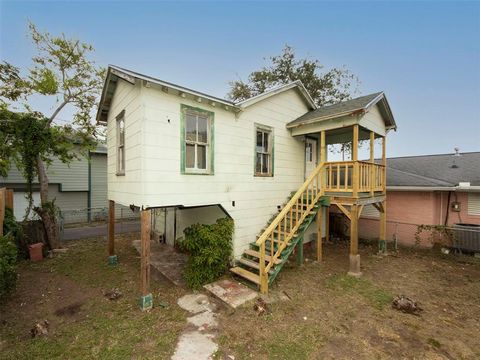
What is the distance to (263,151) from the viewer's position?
811cm

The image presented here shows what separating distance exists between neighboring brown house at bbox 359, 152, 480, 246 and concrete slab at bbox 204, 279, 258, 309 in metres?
8.06

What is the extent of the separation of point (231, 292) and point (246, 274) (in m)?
0.70

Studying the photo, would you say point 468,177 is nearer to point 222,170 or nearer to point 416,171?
point 416,171

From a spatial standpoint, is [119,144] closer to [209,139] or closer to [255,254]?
[209,139]

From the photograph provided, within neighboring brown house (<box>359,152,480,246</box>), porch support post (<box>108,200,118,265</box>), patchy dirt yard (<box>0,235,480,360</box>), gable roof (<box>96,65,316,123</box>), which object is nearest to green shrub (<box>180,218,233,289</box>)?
patchy dirt yard (<box>0,235,480,360</box>)

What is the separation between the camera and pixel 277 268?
630cm

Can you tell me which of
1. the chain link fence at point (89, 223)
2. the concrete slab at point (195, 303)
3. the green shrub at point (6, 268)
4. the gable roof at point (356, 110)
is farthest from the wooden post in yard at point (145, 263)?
the chain link fence at point (89, 223)

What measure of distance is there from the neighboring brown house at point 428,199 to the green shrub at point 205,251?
8.31 meters

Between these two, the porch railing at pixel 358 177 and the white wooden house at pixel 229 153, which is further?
the porch railing at pixel 358 177

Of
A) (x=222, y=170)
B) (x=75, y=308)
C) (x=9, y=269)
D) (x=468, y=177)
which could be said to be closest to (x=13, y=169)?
(x=9, y=269)

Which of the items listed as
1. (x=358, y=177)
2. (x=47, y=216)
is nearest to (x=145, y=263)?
(x=358, y=177)

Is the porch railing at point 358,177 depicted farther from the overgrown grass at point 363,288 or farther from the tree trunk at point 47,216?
the tree trunk at point 47,216

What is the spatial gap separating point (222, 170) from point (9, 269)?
5.52m

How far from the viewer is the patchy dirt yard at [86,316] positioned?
392 cm
